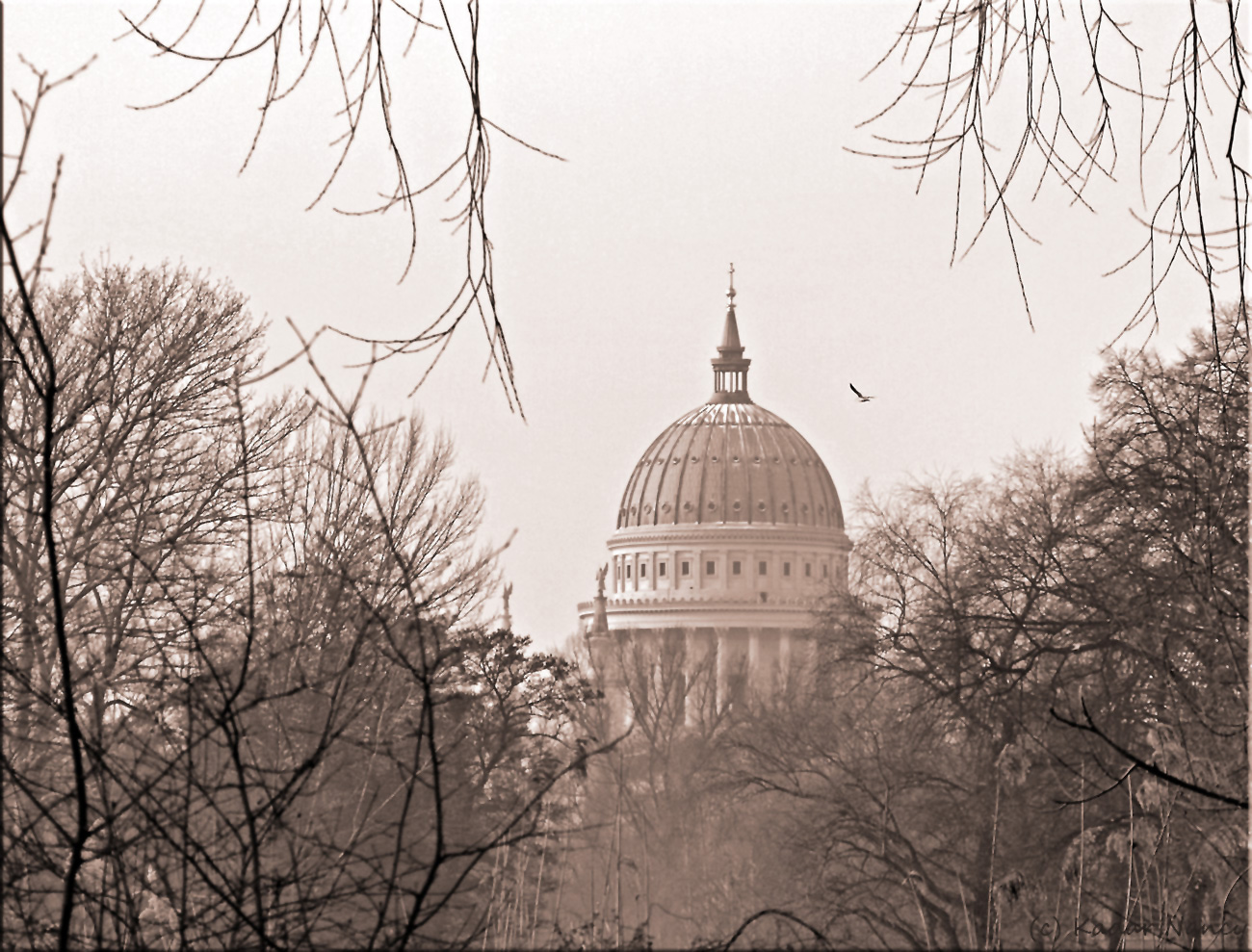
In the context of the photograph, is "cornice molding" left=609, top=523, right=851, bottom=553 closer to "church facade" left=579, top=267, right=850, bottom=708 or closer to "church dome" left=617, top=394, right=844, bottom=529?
"church facade" left=579, top=267, right=850, bottom=708

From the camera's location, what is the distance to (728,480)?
368 ft

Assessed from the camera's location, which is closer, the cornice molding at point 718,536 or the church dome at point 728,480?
the cornice molding at point 718,536

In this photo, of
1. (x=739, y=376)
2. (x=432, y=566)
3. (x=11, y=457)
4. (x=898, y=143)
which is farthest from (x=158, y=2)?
(x=739, y=376)

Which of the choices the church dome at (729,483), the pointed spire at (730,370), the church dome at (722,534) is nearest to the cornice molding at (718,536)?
the church dome at (722,534)

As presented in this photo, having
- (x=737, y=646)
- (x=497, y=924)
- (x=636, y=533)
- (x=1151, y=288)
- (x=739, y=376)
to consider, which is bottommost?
(x=497, y=924)

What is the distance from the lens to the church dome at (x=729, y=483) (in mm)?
111438

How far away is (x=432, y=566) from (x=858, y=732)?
8.66m

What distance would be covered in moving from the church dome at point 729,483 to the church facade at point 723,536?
0.07 m

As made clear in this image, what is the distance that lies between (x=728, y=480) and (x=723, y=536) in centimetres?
532

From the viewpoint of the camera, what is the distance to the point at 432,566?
16.9 meters

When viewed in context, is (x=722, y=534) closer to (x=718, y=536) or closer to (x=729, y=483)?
(x=718, y=536)

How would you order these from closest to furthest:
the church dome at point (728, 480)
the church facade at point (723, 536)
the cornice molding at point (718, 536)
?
the church facade at point (723, 536) → the cornice molding at point (718, 536) → the church dome at point (728, 480)

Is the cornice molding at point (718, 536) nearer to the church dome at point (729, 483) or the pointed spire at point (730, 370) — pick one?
the church dome at point (729, 483)

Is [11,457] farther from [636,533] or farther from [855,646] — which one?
[636,533]
